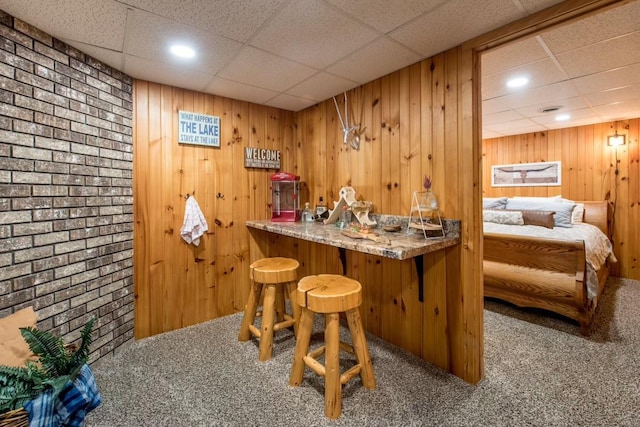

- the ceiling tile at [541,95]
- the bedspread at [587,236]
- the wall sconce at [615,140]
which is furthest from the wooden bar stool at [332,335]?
the wall sconce at [615,140]

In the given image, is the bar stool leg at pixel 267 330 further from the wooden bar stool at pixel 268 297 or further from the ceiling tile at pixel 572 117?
the ceiling tile at pixel 572 117

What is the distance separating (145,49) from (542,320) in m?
3.94

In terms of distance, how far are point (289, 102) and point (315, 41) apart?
1227 mm

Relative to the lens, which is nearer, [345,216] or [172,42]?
[172,42]

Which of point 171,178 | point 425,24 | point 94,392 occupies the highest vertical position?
point 425,24

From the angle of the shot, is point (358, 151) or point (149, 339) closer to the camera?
point (149, 339)

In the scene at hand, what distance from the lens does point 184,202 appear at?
106 inches

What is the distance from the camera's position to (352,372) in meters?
1.76

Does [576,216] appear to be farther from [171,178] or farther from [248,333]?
[171,178]

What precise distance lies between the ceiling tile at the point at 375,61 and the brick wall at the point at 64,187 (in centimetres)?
171

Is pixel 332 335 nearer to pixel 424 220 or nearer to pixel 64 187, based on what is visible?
pixel 424 220

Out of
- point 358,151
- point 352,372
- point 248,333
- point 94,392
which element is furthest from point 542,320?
point 94,392

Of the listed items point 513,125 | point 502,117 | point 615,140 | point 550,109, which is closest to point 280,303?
point 502,117

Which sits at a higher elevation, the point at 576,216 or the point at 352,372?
the point at 576,216
